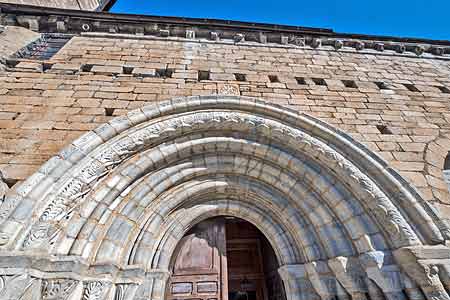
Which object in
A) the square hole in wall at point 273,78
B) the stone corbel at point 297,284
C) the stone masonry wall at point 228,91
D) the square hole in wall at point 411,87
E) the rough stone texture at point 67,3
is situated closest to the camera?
the stone corbel at point 297,284

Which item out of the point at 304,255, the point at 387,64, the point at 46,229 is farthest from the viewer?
the point at 387,64

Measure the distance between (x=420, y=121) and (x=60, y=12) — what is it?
22.1ft

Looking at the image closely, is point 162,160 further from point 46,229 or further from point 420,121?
point 420,121

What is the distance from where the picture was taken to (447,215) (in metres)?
2.21

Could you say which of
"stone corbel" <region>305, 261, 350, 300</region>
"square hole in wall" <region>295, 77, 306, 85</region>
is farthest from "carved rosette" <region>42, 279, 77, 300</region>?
"square hole in wall" <region>295, 77, 306, 85</region>

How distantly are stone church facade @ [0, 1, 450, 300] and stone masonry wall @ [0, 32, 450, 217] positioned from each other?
24mm

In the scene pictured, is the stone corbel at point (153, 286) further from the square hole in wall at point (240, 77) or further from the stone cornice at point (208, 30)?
the stone cornice at point (208, 30)

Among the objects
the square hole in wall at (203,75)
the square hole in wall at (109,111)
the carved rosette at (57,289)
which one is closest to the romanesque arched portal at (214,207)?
the carved rosette at (57,289)

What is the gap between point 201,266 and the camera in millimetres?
2650

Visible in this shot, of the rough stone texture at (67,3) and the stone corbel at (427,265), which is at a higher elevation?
the rough stone texture at (67,3)

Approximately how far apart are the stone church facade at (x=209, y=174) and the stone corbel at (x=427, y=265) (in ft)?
0.05

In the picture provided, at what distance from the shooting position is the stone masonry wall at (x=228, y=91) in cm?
243

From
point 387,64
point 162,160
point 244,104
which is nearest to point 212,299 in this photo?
point 162,160

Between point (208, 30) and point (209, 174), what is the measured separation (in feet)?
10.4
